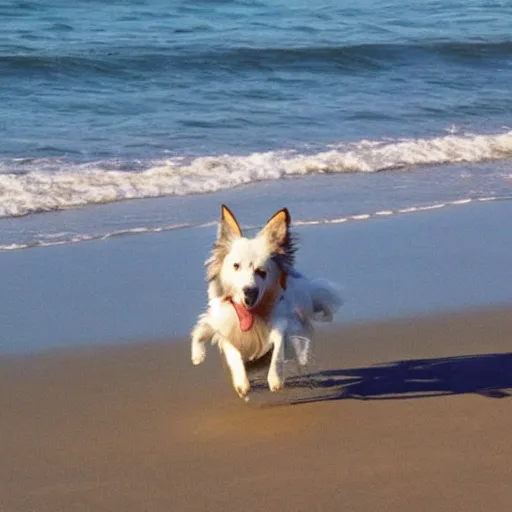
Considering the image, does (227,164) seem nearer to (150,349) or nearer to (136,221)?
(136,221)

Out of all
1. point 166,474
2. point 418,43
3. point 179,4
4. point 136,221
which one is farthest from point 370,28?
point 166,474

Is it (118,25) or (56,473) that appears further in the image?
(118,25)

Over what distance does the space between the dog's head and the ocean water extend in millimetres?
2758

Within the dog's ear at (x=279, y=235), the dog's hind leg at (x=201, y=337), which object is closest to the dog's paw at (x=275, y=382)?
the dog's hind leg at (x=201, y=337)

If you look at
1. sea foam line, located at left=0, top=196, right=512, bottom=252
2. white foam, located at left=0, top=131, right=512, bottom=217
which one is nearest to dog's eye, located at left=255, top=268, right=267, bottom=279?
sea foam line, located at left=0, top=196, right=512, bottom=252

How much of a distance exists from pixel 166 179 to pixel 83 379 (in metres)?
4.19

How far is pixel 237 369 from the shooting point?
539cm

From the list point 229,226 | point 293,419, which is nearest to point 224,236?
point 229,226

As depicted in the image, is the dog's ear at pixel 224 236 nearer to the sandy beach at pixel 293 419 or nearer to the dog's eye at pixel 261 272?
the dog's eye at pixel 261 272

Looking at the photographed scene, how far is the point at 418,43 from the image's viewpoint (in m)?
17.6

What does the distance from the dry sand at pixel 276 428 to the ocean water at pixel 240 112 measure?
224 centimetres

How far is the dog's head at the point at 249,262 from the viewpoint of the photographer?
5.23m

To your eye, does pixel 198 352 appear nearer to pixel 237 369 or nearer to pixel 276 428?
pixel 237 369

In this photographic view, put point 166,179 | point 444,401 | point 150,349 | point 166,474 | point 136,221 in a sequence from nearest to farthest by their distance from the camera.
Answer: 1. point 166,474
2. point 444,401
3. point 150,349
4. point 136,221
5. point 166,179
